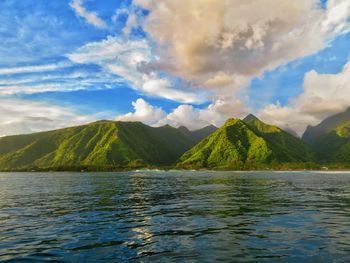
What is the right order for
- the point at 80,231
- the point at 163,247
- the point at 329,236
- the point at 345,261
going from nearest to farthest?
the point at 345,261 → the point at 163,247 → the point at 329,236 → the point at 80,231

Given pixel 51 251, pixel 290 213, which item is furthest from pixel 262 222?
pixel 51 251

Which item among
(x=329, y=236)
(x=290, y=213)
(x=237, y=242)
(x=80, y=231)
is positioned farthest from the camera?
(x=290, y=213)

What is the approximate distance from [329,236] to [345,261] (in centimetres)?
815

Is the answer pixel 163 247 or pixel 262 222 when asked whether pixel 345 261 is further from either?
pixel 262 222

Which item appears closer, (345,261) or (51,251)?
(345,261)

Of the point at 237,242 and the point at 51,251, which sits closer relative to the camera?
the point at 51,251

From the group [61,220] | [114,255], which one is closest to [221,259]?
[114,255]

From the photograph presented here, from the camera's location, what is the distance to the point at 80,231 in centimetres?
3209

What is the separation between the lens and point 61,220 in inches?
1528

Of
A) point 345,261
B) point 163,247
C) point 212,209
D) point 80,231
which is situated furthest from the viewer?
point 212,209

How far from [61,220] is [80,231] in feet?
25.6

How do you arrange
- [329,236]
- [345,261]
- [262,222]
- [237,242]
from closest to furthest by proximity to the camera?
1. [345,261]
2. [237,242]
3. [329,236]
4. [262,222]

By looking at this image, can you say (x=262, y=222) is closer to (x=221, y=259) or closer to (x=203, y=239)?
(x=203, y=239)

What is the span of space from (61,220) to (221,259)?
2260cm
